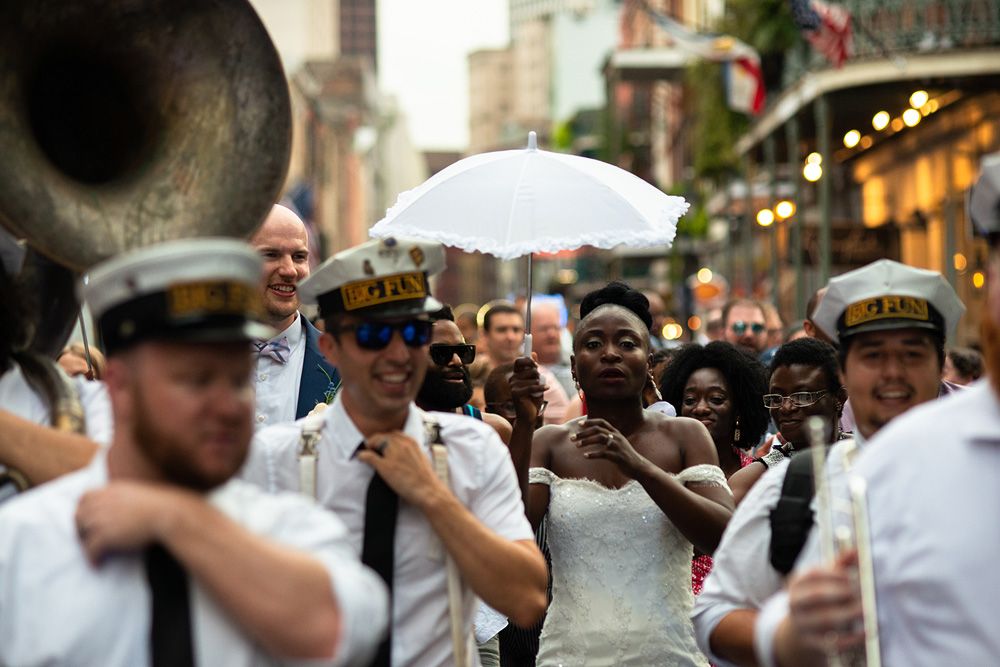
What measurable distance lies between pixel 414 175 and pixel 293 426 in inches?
7414

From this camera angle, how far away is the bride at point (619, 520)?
18.1 ft

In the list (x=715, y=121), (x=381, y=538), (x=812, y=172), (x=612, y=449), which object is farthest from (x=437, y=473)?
(x=715, y=121)

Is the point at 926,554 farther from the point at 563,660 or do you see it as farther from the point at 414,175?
the point at 414,175

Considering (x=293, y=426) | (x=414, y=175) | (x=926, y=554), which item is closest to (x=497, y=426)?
(x=293, y=426)

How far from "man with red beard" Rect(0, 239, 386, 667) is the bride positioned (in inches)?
100

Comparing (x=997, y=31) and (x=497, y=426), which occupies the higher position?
(x=997, y=31)

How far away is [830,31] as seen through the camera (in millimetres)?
18031

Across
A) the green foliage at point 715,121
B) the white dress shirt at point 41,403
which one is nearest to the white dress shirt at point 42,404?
the white dress shirt at point 41,403

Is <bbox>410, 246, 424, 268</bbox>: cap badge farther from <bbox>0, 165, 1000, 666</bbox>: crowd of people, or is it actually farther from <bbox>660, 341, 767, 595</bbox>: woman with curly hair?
<bbox>660, 341, 767, 595</bbox>: woman with curly hair

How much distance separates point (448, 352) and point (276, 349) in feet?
2.44

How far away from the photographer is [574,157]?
6.24 metres

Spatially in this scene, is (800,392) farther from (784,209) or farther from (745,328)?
(784,209)

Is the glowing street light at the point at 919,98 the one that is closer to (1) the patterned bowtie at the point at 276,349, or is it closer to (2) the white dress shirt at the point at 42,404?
(1) the patterned bowtie at the point at 276,349

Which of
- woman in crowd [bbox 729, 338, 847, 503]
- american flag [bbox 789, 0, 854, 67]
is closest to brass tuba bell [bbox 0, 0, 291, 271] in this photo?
woman in crowd [bbox 729, 338, 847, 503]
